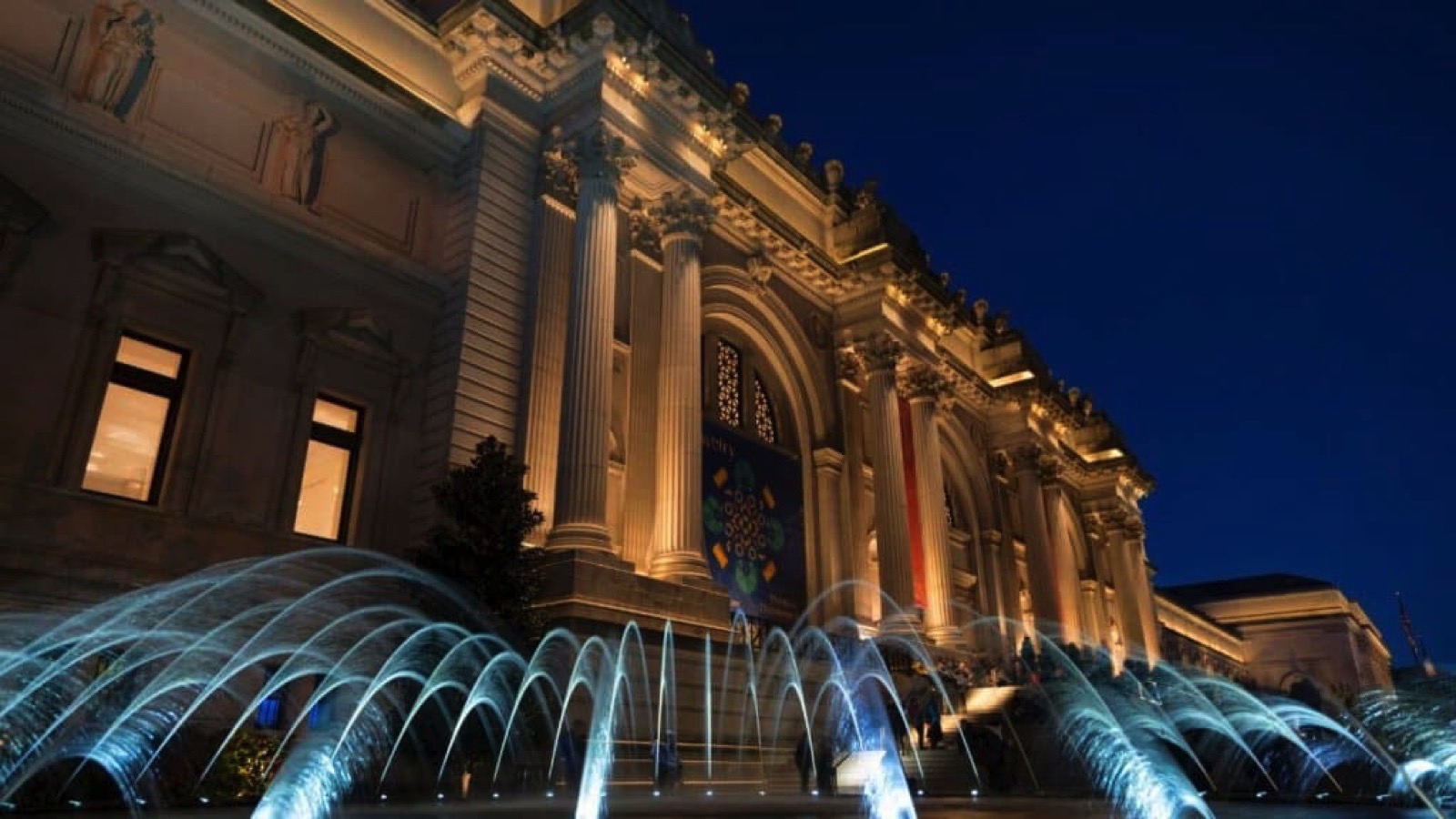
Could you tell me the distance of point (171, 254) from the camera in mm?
12859

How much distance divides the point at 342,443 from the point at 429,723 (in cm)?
576

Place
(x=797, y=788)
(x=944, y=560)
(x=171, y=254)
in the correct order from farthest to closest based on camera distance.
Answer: (x=944, y=560), (x=797, y=788), (x=171, y=254)

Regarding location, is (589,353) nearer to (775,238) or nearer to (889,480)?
(775,238)

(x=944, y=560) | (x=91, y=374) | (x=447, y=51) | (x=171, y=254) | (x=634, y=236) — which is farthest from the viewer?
(x=944, y=560)

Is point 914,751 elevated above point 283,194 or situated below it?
below

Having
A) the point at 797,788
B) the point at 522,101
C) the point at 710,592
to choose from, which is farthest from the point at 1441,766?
the point at 522,101

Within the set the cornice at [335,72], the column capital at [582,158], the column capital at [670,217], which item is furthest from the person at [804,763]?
the cornice at [335,72]

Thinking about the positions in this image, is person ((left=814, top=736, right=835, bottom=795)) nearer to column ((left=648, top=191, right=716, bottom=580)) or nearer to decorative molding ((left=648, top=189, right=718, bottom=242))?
column ((left=648, top=191, right=716, bottom=580))

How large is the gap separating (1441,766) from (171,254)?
74.6ft

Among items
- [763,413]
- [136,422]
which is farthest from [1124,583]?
[136,422]

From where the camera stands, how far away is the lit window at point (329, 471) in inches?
565

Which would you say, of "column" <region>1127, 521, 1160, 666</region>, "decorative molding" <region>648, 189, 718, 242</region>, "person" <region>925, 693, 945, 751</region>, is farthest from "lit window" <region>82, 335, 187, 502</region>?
"column" <region>1127, 521, 1160, 666</region>

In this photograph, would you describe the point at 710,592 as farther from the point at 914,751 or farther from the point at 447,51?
the point at 447,51

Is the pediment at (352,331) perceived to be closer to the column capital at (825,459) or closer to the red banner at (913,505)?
the column capital at (825,459)
